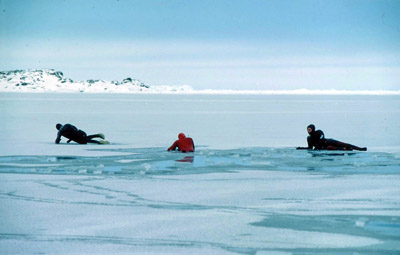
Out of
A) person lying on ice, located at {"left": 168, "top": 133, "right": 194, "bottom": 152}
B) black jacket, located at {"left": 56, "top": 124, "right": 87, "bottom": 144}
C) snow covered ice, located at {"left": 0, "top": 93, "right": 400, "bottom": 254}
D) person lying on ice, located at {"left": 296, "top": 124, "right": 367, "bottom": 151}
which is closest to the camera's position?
snow covered ice, located at {"left": 0, "top": 93, "right": 400, "bottom": 254}

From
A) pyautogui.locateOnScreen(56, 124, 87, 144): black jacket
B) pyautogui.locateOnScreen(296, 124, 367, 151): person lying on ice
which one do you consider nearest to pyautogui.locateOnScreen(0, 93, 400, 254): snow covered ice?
pyautogui.locateOnScreen(296, 124, 367, 151): person lying on ice

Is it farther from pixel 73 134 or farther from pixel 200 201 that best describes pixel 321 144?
pixel 200 201

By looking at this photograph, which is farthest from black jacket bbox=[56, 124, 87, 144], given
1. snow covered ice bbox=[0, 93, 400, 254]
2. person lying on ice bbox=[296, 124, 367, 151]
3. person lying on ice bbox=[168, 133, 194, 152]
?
person lying on ice bbox=[296, 124, 367, 151]

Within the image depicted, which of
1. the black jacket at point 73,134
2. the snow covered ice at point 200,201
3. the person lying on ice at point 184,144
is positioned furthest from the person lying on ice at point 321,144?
the black jacket at point 73,134

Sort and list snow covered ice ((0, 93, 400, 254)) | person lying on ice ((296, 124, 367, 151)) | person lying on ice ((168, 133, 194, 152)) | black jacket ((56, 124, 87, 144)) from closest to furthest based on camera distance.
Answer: snow covered ice ((0, 93, 400, 254)), person lying on ice ((168, 133, 194, 152)), person lying on ice ((296, 124, 367, 151)), black jacket ((56, 124, 87, 144))

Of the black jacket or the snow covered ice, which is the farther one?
the black jacket

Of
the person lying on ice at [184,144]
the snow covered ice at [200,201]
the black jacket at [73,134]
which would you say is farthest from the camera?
the black jacket at [73,134]

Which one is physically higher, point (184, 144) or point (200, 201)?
point (184, 144)

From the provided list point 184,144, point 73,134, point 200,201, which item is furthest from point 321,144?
point 200,201

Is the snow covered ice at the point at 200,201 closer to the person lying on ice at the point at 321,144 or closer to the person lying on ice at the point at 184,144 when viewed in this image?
the person lying on ice at the point at 184,144

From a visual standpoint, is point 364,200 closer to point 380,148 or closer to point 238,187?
point 238,187

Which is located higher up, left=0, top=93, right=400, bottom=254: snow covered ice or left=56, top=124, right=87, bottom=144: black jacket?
left=56, top=124, right=87, bottom=144: black jacket

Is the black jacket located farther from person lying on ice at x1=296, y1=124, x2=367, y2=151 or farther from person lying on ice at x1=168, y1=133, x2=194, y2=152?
person lying on ice at x1=296, y1=124, x2=367, y2=151

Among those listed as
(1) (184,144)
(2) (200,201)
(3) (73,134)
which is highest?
(3) (73,134)
